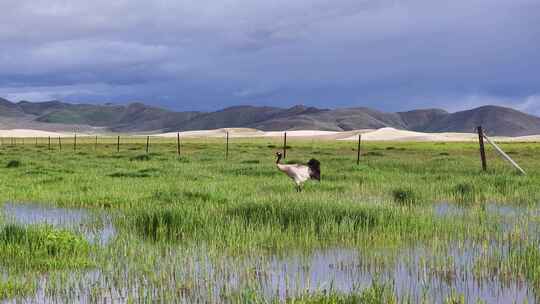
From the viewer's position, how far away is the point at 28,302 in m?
6.96

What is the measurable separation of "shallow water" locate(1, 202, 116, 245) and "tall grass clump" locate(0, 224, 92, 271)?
589 millimetres

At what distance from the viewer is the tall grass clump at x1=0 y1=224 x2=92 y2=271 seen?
8.70 m

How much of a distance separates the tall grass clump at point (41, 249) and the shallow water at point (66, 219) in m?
0.59

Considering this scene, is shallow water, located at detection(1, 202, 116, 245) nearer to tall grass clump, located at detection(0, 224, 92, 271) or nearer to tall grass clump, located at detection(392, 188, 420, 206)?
tall grass clump, located at detection(0, 224, 92, 271)

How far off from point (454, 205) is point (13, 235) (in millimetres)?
11204

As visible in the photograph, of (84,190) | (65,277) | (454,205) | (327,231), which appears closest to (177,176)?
(84,190)

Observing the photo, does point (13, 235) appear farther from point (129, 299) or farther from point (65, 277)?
point (129, 299)

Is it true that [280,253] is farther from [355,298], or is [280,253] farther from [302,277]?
[355,298]

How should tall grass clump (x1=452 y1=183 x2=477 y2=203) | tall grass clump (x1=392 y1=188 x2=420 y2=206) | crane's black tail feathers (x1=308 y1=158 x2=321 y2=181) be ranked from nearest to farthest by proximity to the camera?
1. tall grass clump (x1=392 y1=188 x2=420 y2=206)
2. tall grass clump (x1=452 y1=183 x2=477 y2=203)
3. crane's black tail feathers (x1=308 y1=158 x2=321 y2=181)

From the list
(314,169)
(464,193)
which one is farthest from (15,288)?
(464,193)

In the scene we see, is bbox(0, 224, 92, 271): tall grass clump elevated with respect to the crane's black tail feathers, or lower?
lower

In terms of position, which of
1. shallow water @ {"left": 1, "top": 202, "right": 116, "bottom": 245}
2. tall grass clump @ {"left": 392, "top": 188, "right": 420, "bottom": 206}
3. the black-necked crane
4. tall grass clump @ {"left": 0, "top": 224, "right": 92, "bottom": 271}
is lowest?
shallow water @ {"left": 1, "top": 202, "right": 116, "bottom": 245}

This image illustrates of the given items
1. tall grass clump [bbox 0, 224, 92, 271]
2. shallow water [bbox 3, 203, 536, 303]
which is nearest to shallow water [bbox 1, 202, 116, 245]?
tall grass clump [bbox 0, 224, 92, 271]

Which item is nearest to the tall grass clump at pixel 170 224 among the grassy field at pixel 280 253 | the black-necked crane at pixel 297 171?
the grassy field at pixel 280 253
